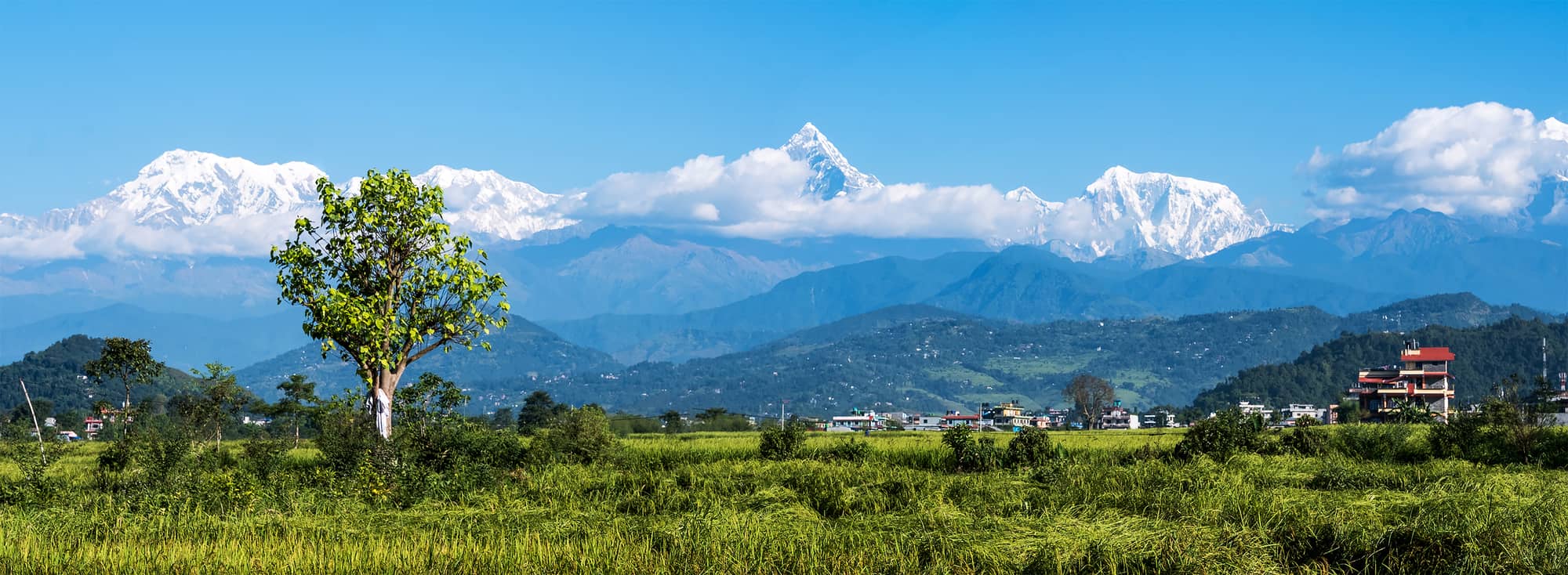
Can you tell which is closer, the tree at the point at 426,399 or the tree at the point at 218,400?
the tree at the point at 426,399

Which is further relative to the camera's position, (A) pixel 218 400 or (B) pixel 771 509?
(A) pixel 218 400

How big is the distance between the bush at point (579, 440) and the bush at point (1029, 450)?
9.15m

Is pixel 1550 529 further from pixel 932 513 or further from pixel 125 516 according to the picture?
pixel 125 516

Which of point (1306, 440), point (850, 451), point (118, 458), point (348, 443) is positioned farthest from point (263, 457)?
point (1306, 440)

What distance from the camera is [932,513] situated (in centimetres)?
1549

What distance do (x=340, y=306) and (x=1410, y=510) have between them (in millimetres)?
18797

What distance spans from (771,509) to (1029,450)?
11.4 m

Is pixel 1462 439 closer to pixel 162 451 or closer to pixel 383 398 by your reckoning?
pixel 383 398

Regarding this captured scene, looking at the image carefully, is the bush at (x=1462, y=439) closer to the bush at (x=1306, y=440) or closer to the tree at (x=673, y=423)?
the bush at (x=1306, y=440)

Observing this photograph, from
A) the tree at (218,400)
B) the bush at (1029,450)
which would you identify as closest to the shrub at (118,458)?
the tree at (218,400)

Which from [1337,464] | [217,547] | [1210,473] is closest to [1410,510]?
[1210,473]

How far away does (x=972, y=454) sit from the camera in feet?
85.4

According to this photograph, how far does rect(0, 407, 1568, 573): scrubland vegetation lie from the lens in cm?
1269

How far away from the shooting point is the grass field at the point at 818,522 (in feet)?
41.1
